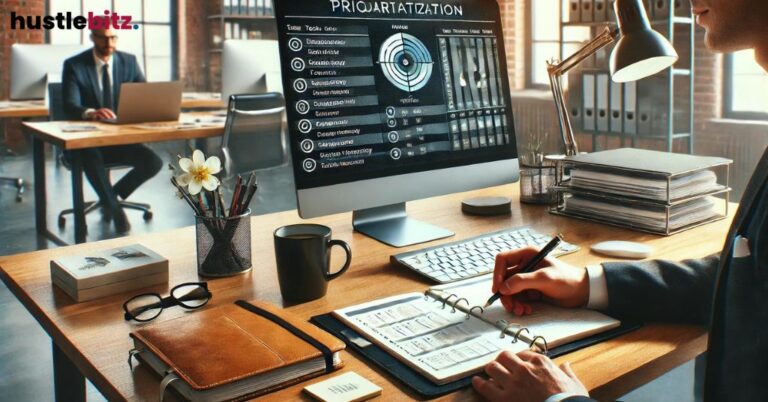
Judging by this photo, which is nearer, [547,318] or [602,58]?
[547,318]

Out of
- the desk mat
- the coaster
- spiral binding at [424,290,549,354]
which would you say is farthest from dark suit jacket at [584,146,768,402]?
the coaster

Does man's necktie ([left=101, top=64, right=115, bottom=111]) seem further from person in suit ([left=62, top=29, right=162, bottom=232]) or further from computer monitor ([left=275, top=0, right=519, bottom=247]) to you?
computer monitor ([left=275, top=0, right=519, bottom=247])

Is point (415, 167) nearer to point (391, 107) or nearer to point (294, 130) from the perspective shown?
point (391, 107)

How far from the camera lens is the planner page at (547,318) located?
102 cm

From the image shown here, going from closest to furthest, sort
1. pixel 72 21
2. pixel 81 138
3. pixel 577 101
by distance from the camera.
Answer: pixel 81 138, pixel 577 101, pixel 72 21

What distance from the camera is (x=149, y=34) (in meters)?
8.19

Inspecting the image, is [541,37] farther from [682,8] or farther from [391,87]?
[391,87]

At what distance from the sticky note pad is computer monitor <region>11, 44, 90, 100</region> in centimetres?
498

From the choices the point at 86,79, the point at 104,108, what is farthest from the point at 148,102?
the point at 86,79

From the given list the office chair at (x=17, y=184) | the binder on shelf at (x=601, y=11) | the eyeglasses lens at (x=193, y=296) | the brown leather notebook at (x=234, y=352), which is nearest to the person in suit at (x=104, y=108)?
the office chair at (x=17, y=184)

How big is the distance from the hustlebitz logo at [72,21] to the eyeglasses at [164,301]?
6796mm

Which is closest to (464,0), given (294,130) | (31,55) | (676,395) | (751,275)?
(294,130)

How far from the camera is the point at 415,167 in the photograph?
60.8 inches

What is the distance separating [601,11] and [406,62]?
398 centimetres
